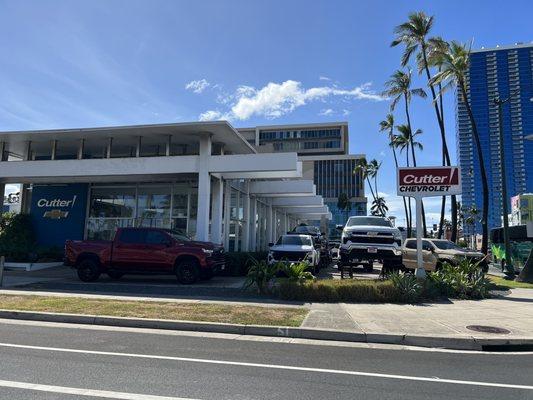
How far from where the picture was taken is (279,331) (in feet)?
28.8

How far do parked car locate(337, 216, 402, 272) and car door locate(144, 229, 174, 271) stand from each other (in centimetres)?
617

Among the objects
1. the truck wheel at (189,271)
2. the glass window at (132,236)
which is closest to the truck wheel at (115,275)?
the glass window at (132,236)

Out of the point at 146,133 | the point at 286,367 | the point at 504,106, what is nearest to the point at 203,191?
the point at 146,133

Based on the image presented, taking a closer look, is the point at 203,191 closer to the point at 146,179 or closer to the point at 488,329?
the point at 146,179

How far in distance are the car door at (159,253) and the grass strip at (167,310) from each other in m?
3.57

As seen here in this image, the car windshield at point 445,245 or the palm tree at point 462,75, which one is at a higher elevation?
the palm tree at point 462,75

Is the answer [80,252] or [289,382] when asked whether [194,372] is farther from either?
[80,252]

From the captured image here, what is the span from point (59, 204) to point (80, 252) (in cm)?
1025

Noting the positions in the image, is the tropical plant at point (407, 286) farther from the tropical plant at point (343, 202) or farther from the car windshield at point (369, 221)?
the tropical plant at point (343, 202)

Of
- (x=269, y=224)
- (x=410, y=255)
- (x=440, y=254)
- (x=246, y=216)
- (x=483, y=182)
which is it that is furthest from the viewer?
(x=269, y=224)

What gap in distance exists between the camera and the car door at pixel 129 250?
52.1ft

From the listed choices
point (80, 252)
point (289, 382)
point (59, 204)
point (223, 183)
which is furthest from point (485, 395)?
point (59, 204)

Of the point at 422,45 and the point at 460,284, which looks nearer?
the point at 460,284

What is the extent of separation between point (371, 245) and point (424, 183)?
2787 mm
